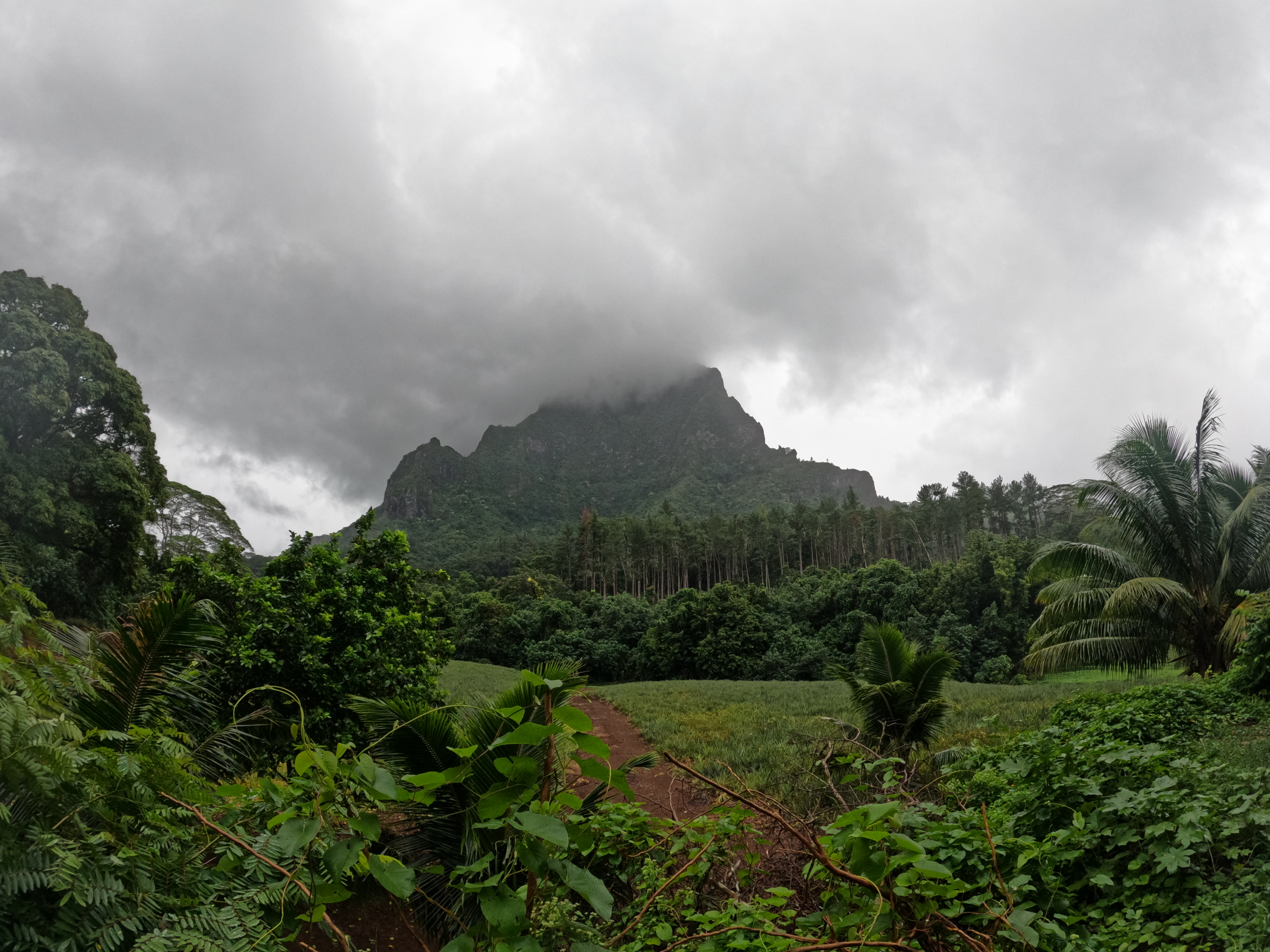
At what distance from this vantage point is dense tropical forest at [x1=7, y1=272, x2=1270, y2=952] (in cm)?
130

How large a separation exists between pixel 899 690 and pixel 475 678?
2552 cm

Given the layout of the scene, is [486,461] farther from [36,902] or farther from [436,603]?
[36,902]

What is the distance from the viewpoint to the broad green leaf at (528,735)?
928mm

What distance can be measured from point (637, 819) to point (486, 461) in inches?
6208

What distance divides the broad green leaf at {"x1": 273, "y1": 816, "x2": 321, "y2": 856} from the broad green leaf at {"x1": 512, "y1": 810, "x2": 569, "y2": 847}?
0.35 m

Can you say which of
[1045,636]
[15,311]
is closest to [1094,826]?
[1045,636]

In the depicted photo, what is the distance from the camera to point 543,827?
922mm

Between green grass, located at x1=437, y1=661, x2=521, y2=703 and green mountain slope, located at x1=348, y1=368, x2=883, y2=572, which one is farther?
green mountain slope, located at x1=348, y1=368, x2=883, y2=572

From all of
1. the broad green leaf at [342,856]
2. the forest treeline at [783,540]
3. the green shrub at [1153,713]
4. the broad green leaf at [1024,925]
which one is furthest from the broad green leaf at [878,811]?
the forest treeline at [783,540]

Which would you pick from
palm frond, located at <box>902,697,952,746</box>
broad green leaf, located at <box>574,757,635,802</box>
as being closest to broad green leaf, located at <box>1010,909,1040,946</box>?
broad green leaf, located at <box>574,757,635,802</box>

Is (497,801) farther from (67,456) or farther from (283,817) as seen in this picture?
(67,456)

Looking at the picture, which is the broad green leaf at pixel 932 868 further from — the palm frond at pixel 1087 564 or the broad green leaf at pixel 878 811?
the palm frond at pixel 1087 564

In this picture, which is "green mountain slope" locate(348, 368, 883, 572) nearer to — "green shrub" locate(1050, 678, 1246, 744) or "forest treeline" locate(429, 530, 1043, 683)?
"forest treeline" locate(429, 530, 1043, 683)

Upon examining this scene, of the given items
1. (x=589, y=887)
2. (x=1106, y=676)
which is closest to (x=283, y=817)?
(x=589, y=887)
